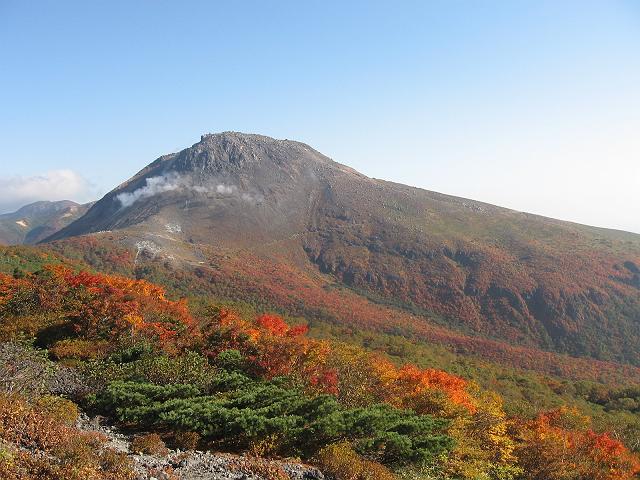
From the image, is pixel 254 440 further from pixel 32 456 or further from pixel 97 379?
pixel 97 379

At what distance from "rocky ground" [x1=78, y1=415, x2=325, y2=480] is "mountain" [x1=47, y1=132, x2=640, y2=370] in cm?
9341

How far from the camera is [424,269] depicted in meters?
166

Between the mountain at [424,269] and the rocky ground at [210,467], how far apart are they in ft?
306

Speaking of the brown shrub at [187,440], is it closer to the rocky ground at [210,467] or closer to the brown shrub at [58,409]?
the rocky ground at [210,467]

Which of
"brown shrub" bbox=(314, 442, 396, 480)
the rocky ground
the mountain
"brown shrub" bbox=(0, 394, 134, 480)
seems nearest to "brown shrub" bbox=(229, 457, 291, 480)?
the rocky ground

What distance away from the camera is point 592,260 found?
160m

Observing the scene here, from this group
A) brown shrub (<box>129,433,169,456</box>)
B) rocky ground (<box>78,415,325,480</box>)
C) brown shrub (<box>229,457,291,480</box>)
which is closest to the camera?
→ rocky ground (<box>78,415,325,480</box>)

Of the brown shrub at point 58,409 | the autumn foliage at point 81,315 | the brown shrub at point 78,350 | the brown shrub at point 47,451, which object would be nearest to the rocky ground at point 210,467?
the brown shrub at point 47,451

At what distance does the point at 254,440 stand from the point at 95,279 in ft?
118

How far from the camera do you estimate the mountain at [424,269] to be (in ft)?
417

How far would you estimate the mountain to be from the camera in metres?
127

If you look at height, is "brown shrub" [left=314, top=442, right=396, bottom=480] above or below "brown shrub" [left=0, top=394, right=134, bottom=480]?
below

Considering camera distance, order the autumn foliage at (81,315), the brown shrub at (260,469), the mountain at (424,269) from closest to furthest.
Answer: the brown shrub at (260,469)
the autumn foliage at (81,315)
the mountain at (424,269)

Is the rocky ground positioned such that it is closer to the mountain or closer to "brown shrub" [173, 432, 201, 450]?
"brown shrub" [173, 432, 201, 450]
